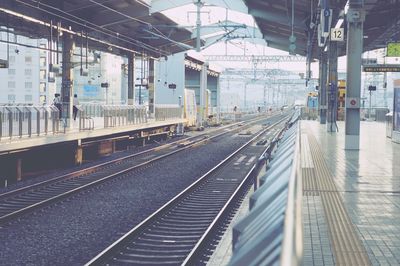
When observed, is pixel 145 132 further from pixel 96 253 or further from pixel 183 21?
pixel 96 253

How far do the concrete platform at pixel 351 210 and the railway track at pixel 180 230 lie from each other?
1660mm

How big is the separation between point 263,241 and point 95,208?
30.6 feet

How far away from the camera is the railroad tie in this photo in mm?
6242

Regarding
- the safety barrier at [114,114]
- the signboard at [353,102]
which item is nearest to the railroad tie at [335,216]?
→ the signboard at [353,102]

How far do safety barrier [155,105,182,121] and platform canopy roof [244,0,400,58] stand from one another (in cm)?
775

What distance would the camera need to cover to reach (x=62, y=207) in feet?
37.4

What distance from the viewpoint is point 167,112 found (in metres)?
33.7

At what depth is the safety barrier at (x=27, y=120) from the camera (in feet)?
48.8

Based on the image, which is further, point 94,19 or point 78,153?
point 94,19

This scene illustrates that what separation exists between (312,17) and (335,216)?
18.8 meters

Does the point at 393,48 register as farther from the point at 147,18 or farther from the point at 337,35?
the point at 147,18

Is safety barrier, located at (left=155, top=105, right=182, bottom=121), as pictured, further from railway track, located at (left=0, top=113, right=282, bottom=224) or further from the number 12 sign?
the number 12 sign

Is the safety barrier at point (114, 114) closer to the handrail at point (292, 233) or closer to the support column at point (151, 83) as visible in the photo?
the support column at point (151, 83)

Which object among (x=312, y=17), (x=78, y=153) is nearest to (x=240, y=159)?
(x=78, y=153)
